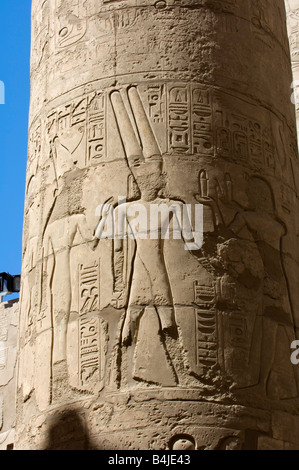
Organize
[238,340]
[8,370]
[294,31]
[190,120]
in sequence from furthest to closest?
[8,370], [294,31], [190,120], [238,340]

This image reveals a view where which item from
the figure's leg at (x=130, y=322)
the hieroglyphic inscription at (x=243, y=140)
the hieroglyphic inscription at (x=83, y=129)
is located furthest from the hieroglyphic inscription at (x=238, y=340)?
the hieroglyphic inscription at (x=83, y=129)

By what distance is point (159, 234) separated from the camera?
5199 millimetres

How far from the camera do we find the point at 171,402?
191 inches

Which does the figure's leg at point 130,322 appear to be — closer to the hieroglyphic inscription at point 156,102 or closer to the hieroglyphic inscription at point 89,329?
the hieroglyphic inscription at point 89,329

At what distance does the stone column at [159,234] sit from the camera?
16.2 feet

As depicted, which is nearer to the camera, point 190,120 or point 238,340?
point 238,340

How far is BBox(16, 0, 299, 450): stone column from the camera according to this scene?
4.94 m

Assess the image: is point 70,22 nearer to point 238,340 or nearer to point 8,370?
point 238,340

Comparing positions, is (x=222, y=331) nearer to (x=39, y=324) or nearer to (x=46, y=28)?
(x=39, y=324)

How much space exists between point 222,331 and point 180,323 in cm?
23

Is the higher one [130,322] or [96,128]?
[96,128]

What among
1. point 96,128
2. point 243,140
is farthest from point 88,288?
point 243,140

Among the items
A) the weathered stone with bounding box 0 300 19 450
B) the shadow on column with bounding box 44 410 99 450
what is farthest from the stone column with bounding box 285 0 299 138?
the shadow on column with bounding box 44 410 99 450

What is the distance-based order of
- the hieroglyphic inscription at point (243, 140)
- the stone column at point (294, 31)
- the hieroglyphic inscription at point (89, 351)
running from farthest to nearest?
1. the stone column at point (294, 31)
2. the hieroglyphic inscription at point (243, 140)
3. the hieroglyphic inscription at point (89, 351)
